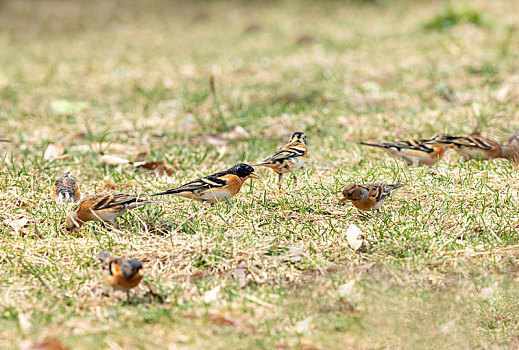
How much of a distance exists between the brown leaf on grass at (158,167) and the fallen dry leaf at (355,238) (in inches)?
90.0

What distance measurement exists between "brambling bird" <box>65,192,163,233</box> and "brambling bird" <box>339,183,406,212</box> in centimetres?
138

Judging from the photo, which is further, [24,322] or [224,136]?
[224,136]

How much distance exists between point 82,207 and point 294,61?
7.08 metres

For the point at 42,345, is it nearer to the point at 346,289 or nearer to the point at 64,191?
the point at 346,289

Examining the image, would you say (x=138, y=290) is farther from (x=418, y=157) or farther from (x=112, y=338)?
(x=418, y=157)

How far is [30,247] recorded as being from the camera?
14.1 ft

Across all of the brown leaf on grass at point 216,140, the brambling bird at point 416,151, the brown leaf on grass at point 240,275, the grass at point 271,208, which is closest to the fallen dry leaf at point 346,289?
the grass at point 271,208

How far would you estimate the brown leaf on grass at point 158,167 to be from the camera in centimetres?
614

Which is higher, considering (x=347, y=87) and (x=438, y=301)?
(x=438, y=301)

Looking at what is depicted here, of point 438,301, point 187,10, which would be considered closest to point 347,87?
point 438,301

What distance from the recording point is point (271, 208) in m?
4.89

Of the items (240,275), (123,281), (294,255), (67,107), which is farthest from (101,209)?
(67,107)

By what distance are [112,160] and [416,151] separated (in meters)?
2.80

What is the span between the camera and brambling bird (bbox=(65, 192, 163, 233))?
4.46 metres
